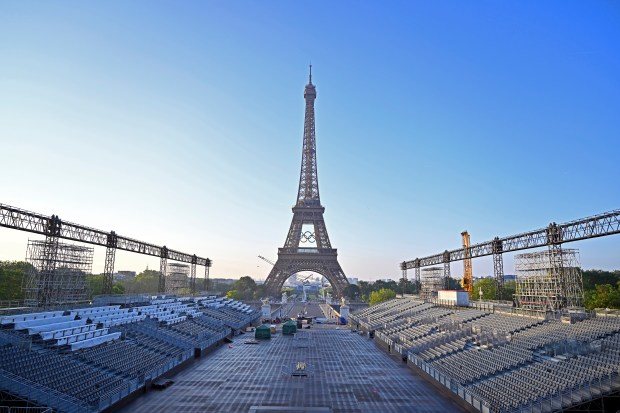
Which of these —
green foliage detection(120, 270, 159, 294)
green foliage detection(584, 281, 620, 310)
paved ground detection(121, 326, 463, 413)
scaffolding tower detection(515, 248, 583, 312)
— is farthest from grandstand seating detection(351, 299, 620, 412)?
green foliage detection(120, 270, 159, 294)

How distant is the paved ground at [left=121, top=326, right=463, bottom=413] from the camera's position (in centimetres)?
1977

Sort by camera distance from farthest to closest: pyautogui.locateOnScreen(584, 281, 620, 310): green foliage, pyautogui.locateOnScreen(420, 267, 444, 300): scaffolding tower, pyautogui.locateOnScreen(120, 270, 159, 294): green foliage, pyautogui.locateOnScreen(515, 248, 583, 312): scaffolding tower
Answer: pyautogui.locateOnScreen(120, 270, 159, 294): green foliage
pyautogui.locateOnScreen(420, 267, 444, 300): scaffolding tower
pyautogui.locateOnScreen(584, 281, 620, 310): green foliage
pyautogui.locateOnScreen(515, 248, 583, 312): scaffolding tower

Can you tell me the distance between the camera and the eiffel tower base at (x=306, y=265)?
86.2 meters

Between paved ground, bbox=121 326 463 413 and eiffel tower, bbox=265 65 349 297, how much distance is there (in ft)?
165

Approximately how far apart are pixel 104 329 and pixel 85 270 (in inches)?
981

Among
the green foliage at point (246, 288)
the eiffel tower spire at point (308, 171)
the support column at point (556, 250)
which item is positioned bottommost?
the green foliage at point (246, 288)

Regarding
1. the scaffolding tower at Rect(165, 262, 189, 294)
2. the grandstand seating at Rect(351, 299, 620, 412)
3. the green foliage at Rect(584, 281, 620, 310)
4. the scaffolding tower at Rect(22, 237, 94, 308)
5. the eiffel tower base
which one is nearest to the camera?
the grandstand seating at Rect(351, 299, 620, 412)

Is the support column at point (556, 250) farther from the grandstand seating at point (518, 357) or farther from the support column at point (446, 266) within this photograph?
the support column at point (446, 266)

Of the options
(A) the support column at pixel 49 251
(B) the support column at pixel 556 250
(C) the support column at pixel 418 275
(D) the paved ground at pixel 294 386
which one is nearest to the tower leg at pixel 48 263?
(A) the support column at pixel 49 251

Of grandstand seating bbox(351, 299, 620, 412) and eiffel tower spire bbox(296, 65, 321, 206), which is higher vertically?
eiffel tower spire bbox(296, 65, 321, 206)

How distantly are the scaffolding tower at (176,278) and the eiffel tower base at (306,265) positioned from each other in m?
19.5

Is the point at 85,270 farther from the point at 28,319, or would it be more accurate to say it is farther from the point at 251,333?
the point at 28,319

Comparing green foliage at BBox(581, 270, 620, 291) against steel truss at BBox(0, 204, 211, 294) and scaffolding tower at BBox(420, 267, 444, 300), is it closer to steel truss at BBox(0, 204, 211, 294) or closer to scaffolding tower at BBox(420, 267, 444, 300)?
scaffolding tower at BBox(420, 267, 444, 300)

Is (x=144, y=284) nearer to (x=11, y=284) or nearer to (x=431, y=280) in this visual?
(x=11, y=284)
